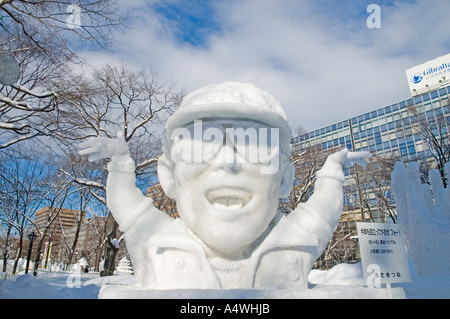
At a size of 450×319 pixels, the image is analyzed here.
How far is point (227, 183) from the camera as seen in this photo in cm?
200

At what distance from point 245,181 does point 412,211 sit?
4.07 meters

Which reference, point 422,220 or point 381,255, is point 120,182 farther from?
point 422,220

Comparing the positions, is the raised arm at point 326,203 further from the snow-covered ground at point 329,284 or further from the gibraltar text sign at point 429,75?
the gibraltar text sign at point 429,75

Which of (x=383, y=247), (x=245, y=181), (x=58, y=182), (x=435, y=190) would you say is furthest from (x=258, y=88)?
(x=58, y=182)

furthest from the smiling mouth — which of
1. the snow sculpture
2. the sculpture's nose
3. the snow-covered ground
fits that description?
the snow sculpture

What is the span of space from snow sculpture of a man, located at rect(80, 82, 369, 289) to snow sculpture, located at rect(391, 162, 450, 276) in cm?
324

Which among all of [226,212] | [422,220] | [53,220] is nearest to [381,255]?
[226,212]

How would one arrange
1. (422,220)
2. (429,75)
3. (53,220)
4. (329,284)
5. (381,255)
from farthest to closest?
(429,75)
(53,220)
(422,220)
(329,284)
(381,255)

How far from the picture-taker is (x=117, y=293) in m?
1.59

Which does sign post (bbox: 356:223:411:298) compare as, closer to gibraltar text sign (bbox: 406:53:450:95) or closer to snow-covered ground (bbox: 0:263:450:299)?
snow-covered ground (bbox: 0:263:450:299)

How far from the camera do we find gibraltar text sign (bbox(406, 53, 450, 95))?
81.8 feet

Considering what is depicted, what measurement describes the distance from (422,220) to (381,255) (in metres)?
3.50

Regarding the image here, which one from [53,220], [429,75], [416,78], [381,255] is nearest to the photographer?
[381,255]
